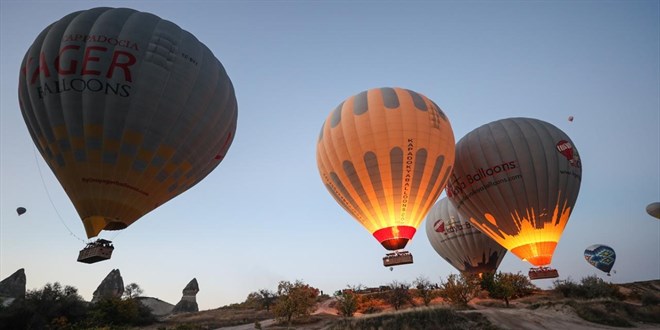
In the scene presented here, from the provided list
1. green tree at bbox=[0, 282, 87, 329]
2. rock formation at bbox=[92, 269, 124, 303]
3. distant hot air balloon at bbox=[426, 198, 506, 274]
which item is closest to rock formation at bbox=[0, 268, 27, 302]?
rock formation at bbox=[92, 269, 124, 303]

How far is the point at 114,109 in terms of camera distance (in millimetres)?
15289

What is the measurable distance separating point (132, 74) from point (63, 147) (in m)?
4.20

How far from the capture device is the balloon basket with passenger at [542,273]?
2619cm

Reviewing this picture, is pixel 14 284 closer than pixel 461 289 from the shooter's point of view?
No

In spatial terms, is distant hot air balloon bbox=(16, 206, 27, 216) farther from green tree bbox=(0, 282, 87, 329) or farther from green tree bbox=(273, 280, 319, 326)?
green tree bbox=(273, 280, 319, 326)

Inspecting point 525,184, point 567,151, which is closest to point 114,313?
point 525,184

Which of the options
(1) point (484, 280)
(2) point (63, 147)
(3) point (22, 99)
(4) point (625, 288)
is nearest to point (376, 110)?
(2) point (63, 147)

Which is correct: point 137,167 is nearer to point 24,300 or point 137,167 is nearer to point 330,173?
point 330,173

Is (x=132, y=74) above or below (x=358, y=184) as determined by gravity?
above

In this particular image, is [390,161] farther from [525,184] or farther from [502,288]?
[502,288]

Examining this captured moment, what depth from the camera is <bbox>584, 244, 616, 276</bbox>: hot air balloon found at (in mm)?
43875

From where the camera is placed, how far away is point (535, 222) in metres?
26.0

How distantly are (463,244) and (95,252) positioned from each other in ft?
104

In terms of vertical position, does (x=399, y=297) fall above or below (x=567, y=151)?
below
